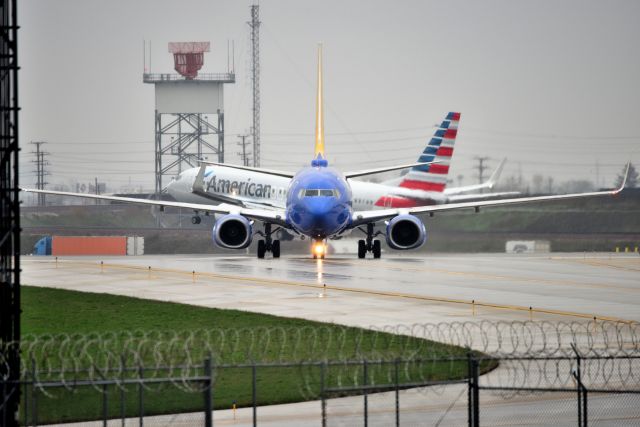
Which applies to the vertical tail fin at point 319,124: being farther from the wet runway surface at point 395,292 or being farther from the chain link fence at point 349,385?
the chain link fence at point 349,385

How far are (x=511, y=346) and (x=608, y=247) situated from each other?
7053 cm

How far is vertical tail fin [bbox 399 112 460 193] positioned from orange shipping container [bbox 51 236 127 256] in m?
22.6

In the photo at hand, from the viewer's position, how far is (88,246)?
94.3 m

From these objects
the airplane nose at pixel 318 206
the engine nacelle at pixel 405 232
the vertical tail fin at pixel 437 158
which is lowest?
the engine nacelle at pixel 405 232

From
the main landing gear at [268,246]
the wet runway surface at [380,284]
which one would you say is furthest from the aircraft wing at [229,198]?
the main landing gear at [268,246]

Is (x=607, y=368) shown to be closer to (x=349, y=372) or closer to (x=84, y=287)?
(x=349, y=372)

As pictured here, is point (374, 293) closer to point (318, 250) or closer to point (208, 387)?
point (318, 250)

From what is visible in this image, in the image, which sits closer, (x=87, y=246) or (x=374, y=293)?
(x=374, y=293)

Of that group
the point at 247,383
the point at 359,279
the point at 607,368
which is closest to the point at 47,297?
the point at 359,279

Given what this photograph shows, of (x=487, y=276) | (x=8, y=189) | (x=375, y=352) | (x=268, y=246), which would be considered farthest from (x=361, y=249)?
A: (x=8, y=189)

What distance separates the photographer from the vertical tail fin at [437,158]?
9162cm

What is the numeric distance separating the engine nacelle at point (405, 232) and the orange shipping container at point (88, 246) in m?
29.3

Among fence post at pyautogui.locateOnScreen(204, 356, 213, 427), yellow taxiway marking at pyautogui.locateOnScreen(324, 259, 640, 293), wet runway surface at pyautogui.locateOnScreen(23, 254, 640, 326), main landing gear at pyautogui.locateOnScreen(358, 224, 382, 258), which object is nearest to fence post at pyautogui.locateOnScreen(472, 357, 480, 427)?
fence post at pyautogui.locateOnScreen(204, 356, 213, 427)

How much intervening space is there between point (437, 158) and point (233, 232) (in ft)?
79.9
